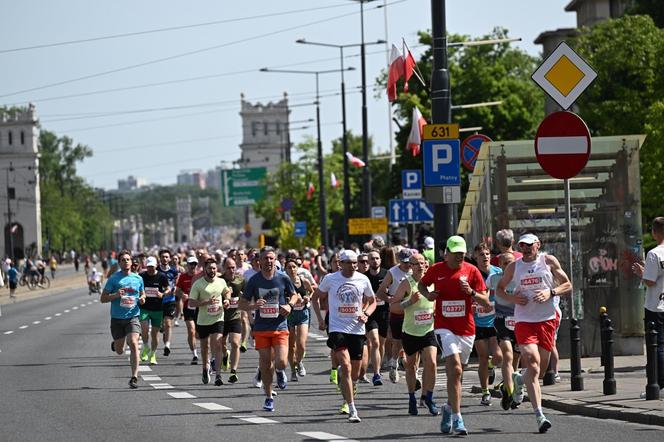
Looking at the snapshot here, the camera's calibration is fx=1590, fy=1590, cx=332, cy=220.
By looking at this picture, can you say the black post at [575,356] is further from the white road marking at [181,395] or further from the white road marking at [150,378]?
the white road marking at [150,378]

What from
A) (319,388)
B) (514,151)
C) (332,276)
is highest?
(514,151)

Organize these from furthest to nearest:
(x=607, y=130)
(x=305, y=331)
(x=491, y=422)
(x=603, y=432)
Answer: (x=607, y=130), (x=305, y=331), (x=491, y=422), (x=603, y=432)

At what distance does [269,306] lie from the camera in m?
17.9

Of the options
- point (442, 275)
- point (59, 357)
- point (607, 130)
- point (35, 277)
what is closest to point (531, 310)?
point (442, 275)

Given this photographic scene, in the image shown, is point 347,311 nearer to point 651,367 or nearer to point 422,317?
point 422,317

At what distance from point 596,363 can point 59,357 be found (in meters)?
10.7

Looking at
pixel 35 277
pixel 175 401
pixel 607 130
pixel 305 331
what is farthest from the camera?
pixel 35 277

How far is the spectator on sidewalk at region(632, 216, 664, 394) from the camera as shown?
1636 centimetres

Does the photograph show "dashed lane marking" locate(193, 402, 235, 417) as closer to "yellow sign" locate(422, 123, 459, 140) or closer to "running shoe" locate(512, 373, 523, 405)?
"running shoe" locate(512, 373, 523, 405)

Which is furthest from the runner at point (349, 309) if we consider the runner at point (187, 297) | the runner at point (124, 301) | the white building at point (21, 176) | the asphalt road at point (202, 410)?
the white building at point (21, 176)

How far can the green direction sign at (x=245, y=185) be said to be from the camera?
338ft

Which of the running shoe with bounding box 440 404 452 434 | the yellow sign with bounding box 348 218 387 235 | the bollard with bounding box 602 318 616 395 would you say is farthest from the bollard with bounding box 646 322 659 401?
the yellow sign with bounding box 348 218 387 235

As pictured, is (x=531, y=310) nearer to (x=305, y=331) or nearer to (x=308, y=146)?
(x=305, y=331)

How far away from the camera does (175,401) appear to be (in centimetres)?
1878
